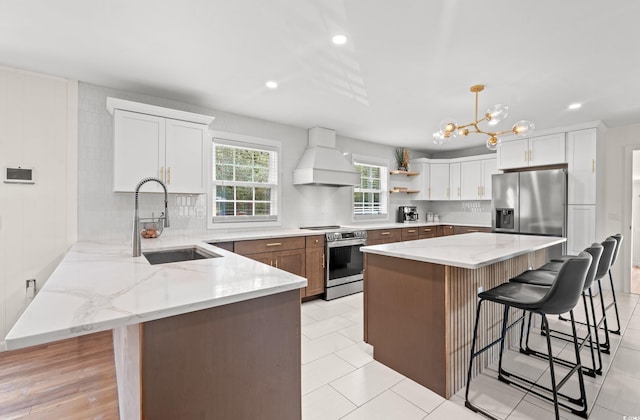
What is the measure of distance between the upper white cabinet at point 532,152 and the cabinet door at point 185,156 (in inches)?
182

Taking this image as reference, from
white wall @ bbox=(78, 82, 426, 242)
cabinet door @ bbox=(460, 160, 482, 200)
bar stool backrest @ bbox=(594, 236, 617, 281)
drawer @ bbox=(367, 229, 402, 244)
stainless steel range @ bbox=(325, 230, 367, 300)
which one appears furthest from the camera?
cabinet door @ bbox=(460, 160, 482, 200)

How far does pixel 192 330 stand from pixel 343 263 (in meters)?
3.15

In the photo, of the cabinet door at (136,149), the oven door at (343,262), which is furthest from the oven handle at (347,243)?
the cabinet door at (136,149)

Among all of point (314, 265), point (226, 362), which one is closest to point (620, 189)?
point (314, 265)

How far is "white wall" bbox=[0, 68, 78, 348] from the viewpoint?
8.46 feet

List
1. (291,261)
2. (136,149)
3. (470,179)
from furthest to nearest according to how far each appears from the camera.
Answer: (470,179)
(291,261)
(136,149)

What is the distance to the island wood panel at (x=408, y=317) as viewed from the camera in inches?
76.5

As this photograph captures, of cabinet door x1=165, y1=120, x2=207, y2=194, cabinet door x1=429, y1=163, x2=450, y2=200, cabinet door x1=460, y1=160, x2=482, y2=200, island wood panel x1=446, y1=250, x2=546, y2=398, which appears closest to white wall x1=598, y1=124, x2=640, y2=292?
cabinet door x1=460, y1=160, x2=482, y2=200

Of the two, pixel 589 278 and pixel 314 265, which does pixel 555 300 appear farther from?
pixel 314 265

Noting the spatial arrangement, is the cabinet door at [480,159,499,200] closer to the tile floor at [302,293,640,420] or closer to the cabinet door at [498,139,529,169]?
the cabinet door at [498,139,529,169]

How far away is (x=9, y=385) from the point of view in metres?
2.08

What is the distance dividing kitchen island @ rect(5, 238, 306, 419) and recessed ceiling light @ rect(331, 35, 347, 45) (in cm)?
171

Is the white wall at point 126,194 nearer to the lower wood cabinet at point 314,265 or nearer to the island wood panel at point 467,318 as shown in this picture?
the lower wood cabinet at point 314,265

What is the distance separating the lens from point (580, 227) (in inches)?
164
